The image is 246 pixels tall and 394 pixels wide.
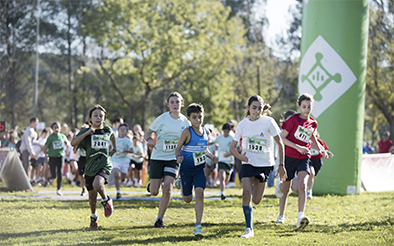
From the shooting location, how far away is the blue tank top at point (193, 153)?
706cm

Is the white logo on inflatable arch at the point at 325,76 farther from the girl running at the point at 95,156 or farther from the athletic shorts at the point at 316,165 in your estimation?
the girl running at the point at 95,156

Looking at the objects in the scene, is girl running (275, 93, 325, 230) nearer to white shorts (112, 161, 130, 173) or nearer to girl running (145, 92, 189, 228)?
girl running (145, 92, 189, 228)

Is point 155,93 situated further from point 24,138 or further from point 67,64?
point 24,138

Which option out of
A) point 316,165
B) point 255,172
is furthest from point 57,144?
point 255,172

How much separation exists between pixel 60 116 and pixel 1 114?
7765mm

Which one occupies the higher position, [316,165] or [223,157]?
[223,157]

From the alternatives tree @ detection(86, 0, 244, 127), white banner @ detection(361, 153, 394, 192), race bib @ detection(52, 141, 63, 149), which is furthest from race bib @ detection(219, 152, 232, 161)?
tree @ detection(86, 0, 244, 127)

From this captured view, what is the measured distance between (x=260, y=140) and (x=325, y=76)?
24.9 feet

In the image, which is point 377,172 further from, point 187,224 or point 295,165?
point 187,224

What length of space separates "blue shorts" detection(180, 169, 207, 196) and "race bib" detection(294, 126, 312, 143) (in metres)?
1.73

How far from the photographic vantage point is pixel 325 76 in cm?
1380

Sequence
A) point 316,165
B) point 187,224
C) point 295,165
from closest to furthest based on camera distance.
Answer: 1. point 295,165
2. point 187,224
3. point 316,165

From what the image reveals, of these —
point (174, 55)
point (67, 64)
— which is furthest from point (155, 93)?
point (174, 55)

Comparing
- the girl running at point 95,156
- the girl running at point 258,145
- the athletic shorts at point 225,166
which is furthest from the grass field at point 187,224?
the athletic shorts at point 225,166
